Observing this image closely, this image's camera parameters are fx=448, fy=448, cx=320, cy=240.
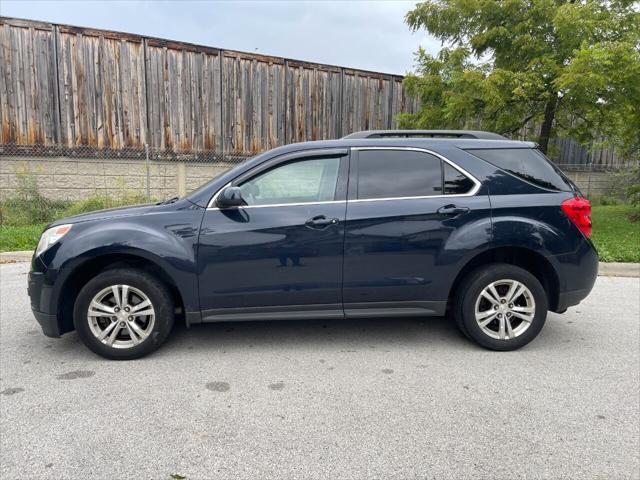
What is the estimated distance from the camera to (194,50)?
11.0 metres

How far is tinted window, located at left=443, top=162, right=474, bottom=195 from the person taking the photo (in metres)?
3.78

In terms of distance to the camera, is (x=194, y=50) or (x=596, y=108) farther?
(x=194, y=50)

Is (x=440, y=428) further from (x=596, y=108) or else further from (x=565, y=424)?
(x=596, y=108)

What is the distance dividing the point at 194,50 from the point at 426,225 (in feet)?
31.2

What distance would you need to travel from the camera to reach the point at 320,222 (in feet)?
11.8

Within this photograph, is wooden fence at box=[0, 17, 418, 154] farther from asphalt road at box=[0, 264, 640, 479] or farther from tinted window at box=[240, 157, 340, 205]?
tinted window at box=[240, 157, 340, 205]

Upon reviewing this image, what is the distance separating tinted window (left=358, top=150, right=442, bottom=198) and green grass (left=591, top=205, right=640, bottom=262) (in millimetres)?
5051

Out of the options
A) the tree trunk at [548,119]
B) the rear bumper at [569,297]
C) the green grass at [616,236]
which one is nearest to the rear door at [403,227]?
the rear bumper at [569,297]

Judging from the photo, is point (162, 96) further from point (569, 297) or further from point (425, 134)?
point (569, 297)

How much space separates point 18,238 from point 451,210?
798cm

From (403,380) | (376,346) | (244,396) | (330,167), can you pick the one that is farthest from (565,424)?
(330,167)

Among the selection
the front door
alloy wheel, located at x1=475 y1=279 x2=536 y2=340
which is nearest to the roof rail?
the front door

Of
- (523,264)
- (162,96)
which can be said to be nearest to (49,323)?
(523,264)

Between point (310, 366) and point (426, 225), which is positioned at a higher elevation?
point (426, 225)
